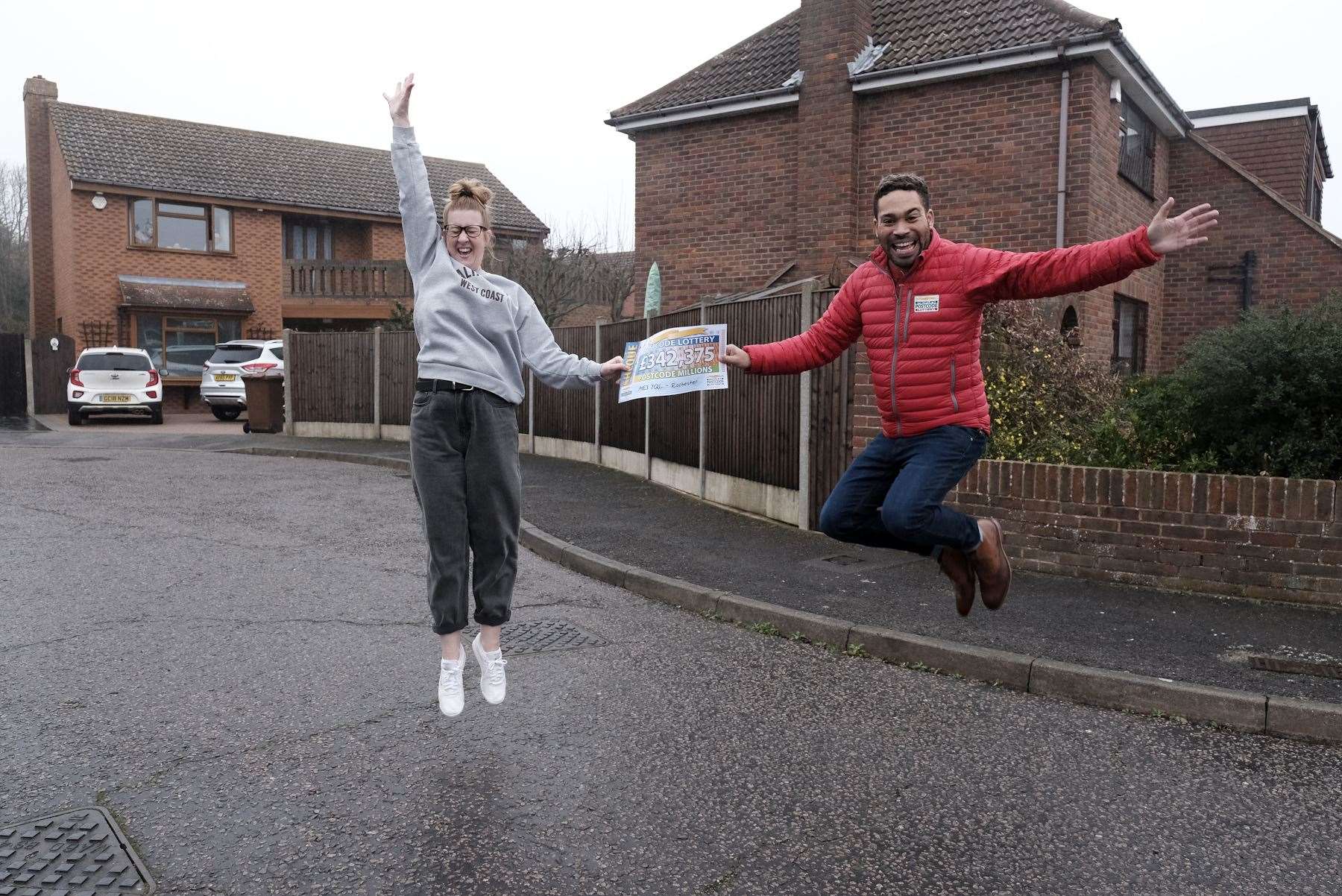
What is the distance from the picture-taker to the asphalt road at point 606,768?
297 centimetres

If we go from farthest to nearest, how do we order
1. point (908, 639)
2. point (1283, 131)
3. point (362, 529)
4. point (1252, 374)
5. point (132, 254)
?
point (132, 254) < point (1283, 131) < point (362, 529) < point (1252, 374) < point (908, 639)

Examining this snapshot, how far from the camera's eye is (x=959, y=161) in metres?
14.3

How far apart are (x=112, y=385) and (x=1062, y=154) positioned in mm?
18693

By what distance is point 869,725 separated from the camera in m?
4.18

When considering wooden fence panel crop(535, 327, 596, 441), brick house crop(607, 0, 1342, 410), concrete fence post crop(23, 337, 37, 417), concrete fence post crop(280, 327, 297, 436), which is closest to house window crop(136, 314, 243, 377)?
concrete fence post crop(23, 337, 37, 417)

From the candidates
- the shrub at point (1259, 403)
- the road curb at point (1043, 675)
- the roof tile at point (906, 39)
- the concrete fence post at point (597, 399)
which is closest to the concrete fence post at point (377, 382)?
the roof tile at point (906, 39)

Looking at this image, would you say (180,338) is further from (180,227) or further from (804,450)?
(804,450)

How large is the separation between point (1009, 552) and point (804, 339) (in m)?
2.92

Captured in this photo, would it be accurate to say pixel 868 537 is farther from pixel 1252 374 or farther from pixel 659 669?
pixel 1252 374

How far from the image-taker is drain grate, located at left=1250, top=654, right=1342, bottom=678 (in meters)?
4.81

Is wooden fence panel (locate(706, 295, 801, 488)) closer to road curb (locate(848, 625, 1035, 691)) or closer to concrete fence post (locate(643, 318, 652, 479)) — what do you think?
concrete fence post (locate(643, 318, 652, 479))

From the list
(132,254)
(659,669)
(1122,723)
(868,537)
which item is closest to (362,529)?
(659,669)

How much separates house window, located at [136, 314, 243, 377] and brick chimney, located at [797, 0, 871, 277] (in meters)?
19.8

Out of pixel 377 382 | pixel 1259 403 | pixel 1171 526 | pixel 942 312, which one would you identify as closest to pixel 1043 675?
pixel 942 312
